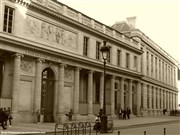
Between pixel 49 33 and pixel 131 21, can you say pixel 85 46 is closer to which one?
pixel 49 33

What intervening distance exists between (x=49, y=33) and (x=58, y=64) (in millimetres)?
3345

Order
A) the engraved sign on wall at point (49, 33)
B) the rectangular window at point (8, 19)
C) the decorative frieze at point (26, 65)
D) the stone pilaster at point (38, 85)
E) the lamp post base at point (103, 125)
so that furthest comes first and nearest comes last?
1. the engraved sign on wall at point (49, 33)
2. the stone pilaster at point (38, 85)
3. the decorative frieze at point (26, 65)
4. the rectangular window at point (8, 19)
5. the lamp post base at point (103, 125)

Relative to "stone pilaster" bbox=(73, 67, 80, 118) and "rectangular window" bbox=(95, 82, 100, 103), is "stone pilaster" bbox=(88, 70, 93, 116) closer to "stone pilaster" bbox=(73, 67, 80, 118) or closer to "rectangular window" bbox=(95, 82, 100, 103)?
"stone pilaster" bbox=(73, 67, 80, 118)

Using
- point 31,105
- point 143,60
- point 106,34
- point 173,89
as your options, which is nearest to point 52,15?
point 31,105

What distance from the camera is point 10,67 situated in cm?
2577

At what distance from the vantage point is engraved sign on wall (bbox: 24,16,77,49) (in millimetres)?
27000

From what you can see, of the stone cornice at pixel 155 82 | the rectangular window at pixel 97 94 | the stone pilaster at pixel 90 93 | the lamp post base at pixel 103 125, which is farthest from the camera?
the stone cornice at pixel 155 82

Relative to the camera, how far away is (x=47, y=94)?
29844mm

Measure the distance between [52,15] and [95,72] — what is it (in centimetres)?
1114

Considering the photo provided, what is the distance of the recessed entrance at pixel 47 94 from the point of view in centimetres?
2908

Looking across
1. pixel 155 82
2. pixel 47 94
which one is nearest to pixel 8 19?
pixel 47 94

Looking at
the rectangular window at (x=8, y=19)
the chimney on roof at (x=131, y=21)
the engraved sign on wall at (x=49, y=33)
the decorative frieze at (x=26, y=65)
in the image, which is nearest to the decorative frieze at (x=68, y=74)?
the engraved sign on wall at (x=49, y=33)

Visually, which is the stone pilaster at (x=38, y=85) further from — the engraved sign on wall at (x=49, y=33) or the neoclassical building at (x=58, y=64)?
the engraved sign on wall at (x=49, y=33)

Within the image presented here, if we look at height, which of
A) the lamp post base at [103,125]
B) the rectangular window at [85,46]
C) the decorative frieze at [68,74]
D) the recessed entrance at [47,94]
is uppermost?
the rectangular window at [85,46]
